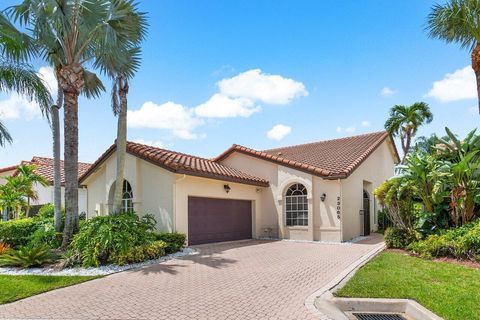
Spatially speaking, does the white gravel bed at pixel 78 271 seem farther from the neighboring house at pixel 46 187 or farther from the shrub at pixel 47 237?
the neighboring house at pixel 46 187

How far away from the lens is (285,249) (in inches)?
573

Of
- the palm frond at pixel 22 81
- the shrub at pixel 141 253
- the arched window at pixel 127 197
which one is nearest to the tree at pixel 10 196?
the arched window at pixel 127 197

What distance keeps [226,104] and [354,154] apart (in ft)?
26.2

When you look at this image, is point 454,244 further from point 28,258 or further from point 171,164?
point 28,258

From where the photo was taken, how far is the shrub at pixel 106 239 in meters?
11.0

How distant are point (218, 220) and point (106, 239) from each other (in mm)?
6651

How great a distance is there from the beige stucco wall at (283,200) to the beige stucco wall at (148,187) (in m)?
6.61

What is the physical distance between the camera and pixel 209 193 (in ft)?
53.3

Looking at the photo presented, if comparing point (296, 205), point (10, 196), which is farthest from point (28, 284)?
point (10, 196)

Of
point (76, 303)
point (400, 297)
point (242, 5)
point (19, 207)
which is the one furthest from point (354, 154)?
point (19, 207)

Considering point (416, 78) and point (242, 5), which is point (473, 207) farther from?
point (242, 5)

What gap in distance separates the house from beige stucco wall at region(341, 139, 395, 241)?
0.18ft

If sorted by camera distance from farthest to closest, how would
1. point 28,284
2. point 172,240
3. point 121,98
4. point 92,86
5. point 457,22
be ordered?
point 92,86, point 457,22, point 121,98, point 172,240, point 28,284

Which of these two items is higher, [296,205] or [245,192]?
[245,192]
